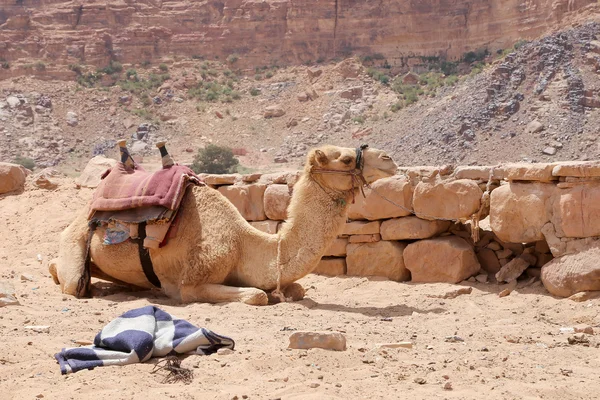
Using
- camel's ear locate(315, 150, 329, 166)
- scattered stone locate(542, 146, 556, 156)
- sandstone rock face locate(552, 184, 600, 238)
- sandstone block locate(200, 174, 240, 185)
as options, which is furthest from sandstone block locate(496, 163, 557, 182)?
scattered stone locate(542, 146, 556, 156)

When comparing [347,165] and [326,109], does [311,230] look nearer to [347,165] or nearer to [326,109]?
[347,165]

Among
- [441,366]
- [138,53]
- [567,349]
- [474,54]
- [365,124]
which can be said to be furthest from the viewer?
[138,53]

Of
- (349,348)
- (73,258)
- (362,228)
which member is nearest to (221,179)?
(362,228)

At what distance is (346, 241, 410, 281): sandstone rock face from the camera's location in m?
8.72

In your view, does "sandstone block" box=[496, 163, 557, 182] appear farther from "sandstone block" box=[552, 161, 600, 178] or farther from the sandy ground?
the sandy ground

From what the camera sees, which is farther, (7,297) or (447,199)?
(447,199)

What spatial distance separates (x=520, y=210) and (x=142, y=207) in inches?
141

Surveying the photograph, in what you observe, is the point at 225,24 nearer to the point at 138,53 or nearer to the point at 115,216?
the point at 138,53

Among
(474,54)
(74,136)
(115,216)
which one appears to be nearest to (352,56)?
(474,54)

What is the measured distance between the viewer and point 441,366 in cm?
462

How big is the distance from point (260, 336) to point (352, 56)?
161 feet

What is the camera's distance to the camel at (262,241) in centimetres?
707

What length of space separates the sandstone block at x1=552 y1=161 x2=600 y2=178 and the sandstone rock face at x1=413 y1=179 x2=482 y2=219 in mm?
954

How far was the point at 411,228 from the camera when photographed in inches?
338
